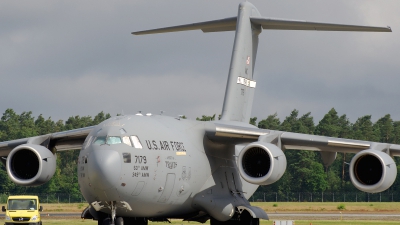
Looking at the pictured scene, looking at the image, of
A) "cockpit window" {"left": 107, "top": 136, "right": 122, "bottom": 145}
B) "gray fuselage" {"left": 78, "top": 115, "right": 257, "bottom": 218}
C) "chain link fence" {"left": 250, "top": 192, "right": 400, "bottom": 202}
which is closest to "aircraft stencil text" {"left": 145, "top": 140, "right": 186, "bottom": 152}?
"gray fuselage" {"left": 78, "top": 115, "right": 257, "bottom": 218}

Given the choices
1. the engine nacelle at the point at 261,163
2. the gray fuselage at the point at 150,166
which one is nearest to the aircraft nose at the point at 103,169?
the gray fuselage at the point at 150,166

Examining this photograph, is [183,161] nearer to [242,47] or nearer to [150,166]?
[150,166]

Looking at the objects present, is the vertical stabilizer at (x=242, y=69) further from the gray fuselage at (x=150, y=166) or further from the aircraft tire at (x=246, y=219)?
the aircraft tire at (x=246, y=219)

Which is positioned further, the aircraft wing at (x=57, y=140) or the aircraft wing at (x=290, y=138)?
the aircraft wing at (x=57, y=140)

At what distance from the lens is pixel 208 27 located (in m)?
23.7

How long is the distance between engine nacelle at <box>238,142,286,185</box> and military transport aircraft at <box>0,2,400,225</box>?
23 millimetres

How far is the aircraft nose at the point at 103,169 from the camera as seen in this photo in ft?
52.9

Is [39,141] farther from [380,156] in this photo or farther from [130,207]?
[380,156]

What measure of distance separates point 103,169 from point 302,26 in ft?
28.1

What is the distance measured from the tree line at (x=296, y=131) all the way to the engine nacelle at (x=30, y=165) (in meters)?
41.9

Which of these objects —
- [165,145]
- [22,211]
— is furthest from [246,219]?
[22,211]

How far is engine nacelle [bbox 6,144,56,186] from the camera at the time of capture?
62.7 feet

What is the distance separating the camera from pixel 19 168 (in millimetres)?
19828

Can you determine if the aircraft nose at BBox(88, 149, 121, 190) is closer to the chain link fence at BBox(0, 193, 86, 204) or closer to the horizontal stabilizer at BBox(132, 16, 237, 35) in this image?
Result: the horizontal stabilizer at BBox(132, 16, 237, 35)
